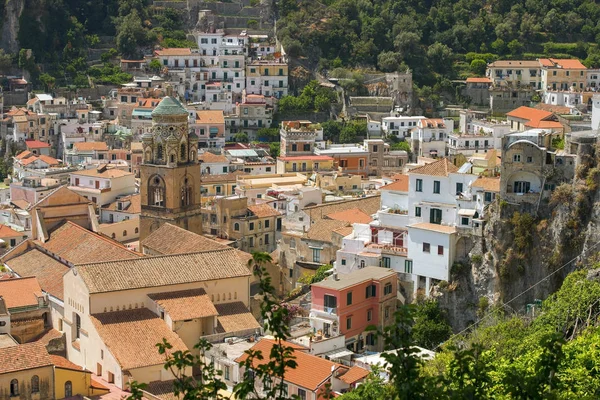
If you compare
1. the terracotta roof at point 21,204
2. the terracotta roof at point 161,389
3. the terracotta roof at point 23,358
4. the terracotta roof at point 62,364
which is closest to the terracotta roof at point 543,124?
the terracotta roof at point 21,204

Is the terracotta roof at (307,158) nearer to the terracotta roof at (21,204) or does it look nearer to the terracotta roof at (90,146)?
the terracotta roof at (90,146)

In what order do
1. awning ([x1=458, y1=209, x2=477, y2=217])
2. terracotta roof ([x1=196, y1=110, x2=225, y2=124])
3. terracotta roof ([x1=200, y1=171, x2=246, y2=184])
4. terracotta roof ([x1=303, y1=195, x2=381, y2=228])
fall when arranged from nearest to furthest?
awning ([x1=458, y1=209, x2=477, y2=217])
terracotta roof ([x1=303, y1=195, x2=381, y2=228])
terracotta roof ([x1=200, y1=171, x2=246, y2=184])
terracotta roof ([x1=196, y1=110, x2=225, y2=124])

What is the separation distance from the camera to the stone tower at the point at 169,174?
51.9 m

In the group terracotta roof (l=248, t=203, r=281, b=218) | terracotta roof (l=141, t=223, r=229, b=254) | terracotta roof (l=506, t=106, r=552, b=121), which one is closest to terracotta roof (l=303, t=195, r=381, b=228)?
terracotta roof (l=248, t=203, r=281, b=218)

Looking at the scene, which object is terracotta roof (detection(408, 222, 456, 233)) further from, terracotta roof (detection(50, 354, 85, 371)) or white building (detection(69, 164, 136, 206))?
white building (detection(69, 164, 136, 206))

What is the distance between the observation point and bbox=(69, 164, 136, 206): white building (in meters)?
61.2

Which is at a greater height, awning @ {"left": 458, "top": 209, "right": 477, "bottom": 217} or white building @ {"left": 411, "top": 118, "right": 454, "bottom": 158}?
awning @ {"left": 458, "top": 209, "right": 477, "bottom": 217}

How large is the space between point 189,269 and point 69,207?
49.1 feet

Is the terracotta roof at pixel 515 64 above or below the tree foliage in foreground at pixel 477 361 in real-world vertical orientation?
above

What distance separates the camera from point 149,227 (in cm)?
5231

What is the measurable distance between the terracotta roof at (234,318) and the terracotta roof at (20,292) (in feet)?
24.0

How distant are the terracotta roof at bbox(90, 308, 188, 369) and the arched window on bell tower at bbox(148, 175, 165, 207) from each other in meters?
13.1

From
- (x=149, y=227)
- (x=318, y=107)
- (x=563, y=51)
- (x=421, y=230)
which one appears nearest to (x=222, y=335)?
(x=421, y=230)

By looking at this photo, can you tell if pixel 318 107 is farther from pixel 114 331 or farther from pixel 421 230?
pixel 114 331
